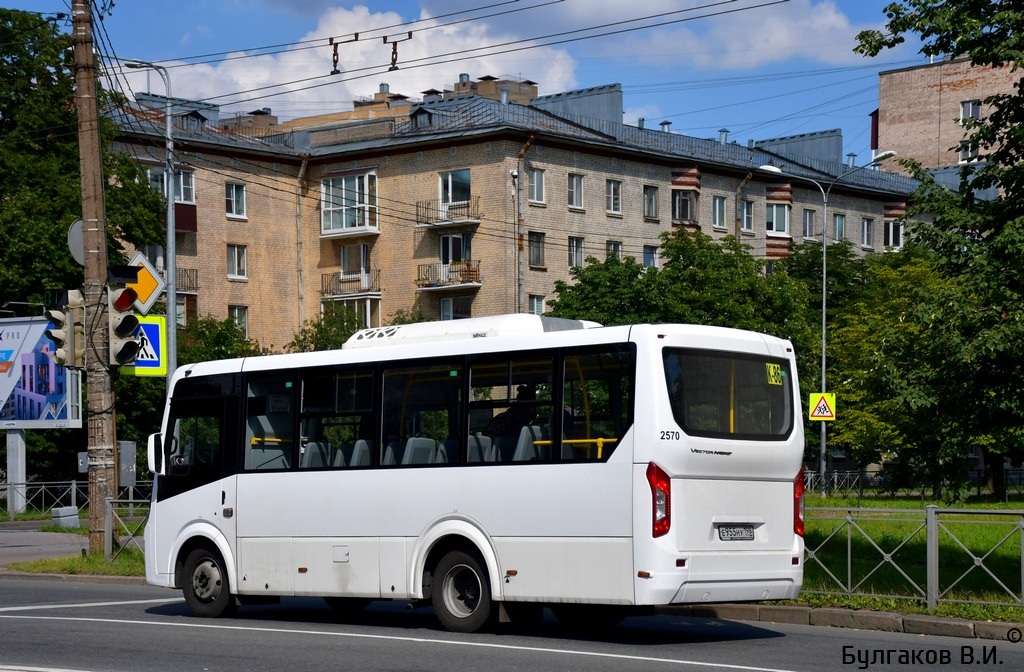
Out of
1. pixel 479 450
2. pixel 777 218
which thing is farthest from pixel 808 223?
pixel 479 450

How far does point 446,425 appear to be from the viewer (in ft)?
48.2

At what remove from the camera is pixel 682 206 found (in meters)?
72.2

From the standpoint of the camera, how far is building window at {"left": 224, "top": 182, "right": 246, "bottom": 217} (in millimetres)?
69000

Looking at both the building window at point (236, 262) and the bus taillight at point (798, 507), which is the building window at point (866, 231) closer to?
the building window at point (236, 262)

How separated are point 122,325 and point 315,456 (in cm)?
622

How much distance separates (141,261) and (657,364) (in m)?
13.0

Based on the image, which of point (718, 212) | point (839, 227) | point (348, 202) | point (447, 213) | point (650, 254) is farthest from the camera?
point (839, 227)

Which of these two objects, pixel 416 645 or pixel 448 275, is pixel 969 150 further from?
pixel 448 275

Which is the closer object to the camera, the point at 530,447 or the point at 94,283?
the point at 530,447

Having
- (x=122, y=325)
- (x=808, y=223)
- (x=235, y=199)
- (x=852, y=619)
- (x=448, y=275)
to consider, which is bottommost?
(x=852, y=619)

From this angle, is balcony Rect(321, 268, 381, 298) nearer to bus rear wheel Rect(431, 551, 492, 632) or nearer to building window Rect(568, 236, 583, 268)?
building window Rect(568, 236, 583, 268)

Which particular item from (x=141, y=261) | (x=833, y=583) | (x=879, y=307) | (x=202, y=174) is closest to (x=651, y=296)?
(x=879, y=307)

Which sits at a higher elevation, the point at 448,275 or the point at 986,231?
the point at 448,275

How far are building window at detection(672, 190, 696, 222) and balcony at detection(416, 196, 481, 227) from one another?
11048 mm
